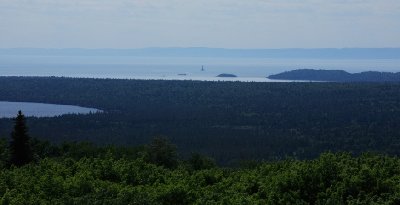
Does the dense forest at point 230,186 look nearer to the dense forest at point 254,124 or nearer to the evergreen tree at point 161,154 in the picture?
the evergreen tree at point 161,154

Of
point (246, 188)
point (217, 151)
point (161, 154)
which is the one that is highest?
point (246, 188)

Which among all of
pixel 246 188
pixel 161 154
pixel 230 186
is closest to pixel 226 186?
pixel 230 186

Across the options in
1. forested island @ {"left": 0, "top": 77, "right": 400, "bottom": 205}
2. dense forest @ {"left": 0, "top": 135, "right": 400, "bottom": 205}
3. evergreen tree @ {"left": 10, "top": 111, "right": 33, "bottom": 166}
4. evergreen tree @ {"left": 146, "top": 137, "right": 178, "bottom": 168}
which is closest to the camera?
dense forest @ {"left": 0, "top": 135, "right": 400, "bottom": 205}

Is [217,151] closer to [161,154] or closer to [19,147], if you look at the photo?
[161,154]

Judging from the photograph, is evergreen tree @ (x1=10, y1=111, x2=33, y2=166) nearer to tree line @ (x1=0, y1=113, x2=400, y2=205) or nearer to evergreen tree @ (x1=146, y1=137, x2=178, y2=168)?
evergreen tree @ (x1=146, y1=137, x2=178, y2=168)

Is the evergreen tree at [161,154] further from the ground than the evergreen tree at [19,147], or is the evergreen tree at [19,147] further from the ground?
the evergreen tree at [19,147]

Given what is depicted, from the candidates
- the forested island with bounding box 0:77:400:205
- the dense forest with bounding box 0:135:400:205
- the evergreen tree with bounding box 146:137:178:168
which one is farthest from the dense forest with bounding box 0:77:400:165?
the dense forest with bounding box 0:135:400:205

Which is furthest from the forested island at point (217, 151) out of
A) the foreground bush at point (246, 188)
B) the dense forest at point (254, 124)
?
the dense forest at point (254, 124)

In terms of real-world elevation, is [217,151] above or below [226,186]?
below

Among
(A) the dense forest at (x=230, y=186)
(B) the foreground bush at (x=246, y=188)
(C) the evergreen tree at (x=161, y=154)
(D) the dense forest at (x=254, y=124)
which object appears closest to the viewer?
(B) the foreground bush at (x=246, y=188)

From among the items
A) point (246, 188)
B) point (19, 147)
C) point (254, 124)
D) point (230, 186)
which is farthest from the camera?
point (254, 124)
